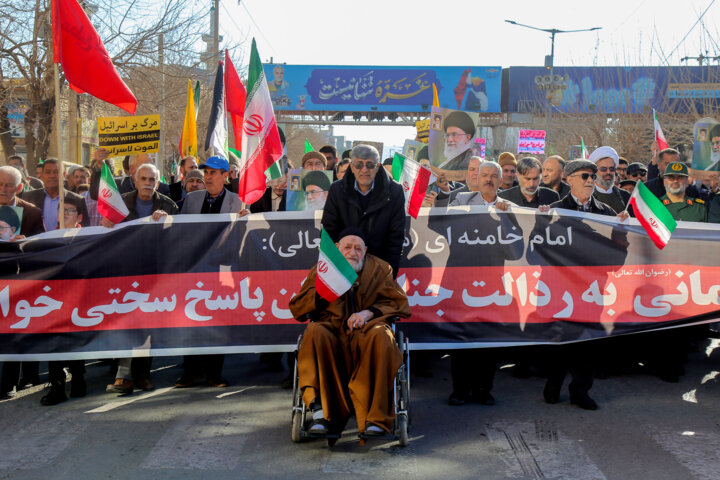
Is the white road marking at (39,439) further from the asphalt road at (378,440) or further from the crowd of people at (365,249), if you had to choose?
the crowd of people at (365,249)

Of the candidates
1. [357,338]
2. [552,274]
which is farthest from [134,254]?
[552,274]

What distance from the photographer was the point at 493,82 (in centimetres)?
5059

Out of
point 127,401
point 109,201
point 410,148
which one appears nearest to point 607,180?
point 410,148

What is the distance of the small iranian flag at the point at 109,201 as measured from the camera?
22.5ft

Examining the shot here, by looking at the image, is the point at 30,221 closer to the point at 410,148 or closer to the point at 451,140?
the point at 451,140

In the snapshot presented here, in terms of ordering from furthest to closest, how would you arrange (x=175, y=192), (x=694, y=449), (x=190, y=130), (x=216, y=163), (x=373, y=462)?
(x=190, y=130), (x=175, y=192), (x=216, y=163), (x=694, y=449), (x=373, y=462)

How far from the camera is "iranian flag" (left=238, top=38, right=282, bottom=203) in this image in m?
7.21

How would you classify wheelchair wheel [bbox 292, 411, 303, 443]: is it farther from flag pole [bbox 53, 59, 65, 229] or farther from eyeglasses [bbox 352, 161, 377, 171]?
flag pole [bbox 53, 59, 65, 229]

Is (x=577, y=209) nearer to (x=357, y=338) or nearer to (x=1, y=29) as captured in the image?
(x=357, y=338)

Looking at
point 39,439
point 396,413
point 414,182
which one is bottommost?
point 39,439

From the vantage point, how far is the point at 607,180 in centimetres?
780

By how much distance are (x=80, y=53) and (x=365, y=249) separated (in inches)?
137

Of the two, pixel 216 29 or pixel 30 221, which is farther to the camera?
pixel 216 29

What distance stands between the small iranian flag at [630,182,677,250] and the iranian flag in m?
3.08
